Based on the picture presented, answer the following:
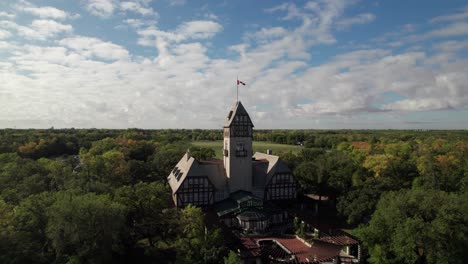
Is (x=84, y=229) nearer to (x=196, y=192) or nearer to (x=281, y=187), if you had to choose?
(x=196, y=192)

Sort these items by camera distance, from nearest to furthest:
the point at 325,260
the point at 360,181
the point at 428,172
Answer: the point at 325,260
the point at 360,181
the point at 428,172

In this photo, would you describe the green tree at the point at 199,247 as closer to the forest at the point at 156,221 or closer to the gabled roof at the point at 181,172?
the forest at the point at 156,221

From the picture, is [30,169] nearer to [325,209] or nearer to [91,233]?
[91,233]

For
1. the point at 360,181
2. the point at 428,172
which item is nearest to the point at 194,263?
the point at 360,181

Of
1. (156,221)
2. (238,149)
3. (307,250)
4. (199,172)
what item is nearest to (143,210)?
(156,221)

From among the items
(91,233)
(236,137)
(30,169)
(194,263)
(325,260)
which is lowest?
(325,260)

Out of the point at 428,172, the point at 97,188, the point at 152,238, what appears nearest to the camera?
the point at 152,238

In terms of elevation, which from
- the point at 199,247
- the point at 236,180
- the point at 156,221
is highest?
the point at 236,180
